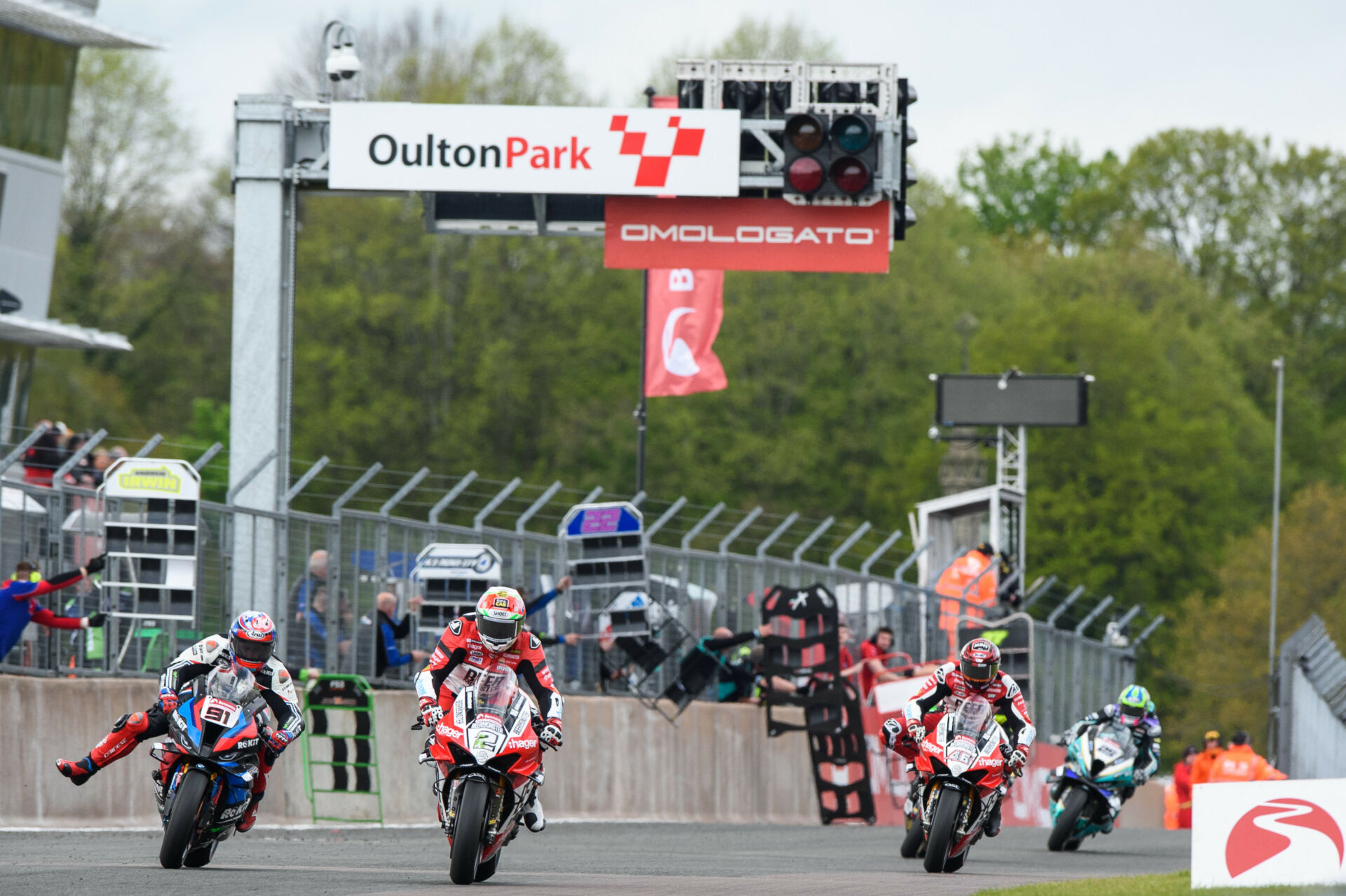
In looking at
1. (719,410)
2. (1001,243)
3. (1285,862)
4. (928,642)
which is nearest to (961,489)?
(719,410)

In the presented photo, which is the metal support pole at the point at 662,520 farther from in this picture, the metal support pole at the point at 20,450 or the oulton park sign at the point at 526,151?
the metal support pole at the point at 20,450

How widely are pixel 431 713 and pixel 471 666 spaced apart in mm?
421

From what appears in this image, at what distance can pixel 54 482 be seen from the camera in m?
16.8

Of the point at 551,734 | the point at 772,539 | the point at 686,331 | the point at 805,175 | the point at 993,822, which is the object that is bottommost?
the point at 993,822

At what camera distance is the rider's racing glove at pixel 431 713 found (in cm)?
1198

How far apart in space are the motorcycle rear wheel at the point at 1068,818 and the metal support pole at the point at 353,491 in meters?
6.31

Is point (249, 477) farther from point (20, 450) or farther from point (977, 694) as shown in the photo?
point (977, 694)

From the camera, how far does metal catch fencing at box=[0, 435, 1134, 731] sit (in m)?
17.0

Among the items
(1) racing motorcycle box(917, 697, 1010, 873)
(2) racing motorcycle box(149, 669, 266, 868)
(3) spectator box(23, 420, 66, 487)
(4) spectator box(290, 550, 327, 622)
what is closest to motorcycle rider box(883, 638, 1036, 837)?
(1) racing motorcycle box(917, 697, 1010, 873)

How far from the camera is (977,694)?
49.4 feet

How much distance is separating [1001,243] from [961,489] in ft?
90.0

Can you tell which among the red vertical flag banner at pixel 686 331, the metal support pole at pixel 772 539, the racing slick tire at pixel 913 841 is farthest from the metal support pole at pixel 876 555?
the racing slick tire at pixel 913 841

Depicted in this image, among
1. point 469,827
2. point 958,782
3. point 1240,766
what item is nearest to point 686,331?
point 1240,766

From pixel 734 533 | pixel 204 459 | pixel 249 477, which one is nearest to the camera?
pixel 204 459
